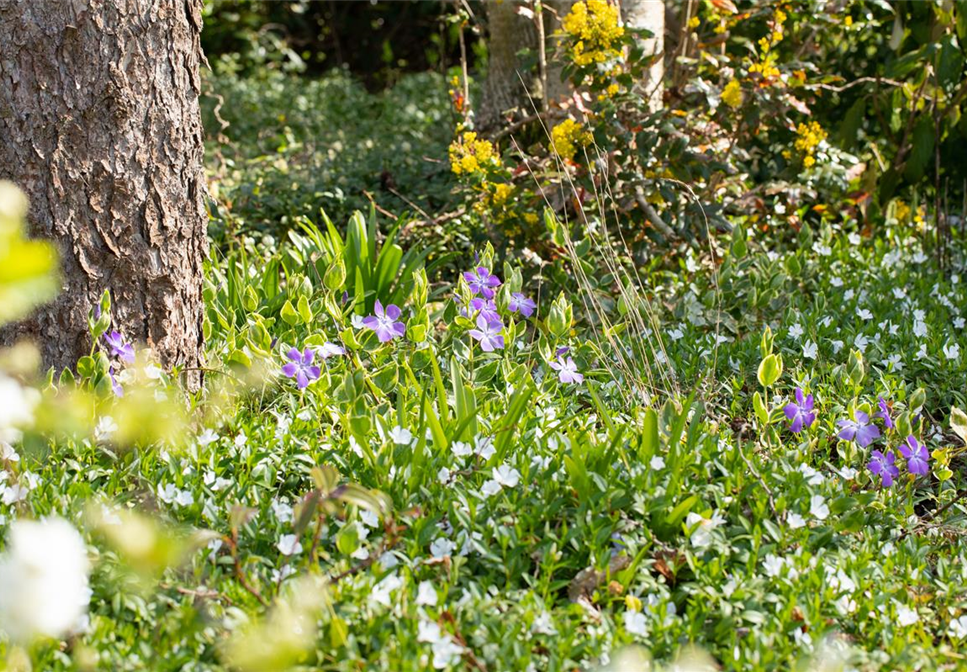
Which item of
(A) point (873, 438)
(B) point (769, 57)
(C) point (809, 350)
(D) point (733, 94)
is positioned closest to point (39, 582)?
(A) point (873, 438)

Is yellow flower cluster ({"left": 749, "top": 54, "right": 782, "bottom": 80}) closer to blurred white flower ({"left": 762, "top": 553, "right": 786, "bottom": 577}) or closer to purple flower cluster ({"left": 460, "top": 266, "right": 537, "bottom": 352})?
purple flower cluster ({"left": 460, "top": 266, "right": 537, "bottom": 352})

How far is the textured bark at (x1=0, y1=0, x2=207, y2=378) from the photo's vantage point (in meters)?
2.31

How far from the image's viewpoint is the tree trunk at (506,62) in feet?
16.0

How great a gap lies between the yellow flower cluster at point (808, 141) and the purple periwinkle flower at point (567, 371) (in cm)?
176

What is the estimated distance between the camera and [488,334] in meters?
2.65

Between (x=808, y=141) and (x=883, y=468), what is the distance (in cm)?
193

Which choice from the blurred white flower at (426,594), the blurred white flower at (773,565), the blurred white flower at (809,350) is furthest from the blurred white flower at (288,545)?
the blurred white flower at (809,350)

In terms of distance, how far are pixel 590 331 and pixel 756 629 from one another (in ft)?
5.24

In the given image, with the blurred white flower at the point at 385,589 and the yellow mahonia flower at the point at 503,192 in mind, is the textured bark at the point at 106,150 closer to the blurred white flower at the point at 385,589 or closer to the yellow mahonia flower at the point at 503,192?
the blurred white flower at the point at 385,589

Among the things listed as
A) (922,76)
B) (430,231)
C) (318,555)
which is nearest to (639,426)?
(318,555)

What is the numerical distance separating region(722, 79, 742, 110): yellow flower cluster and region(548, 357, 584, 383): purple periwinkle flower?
148cm

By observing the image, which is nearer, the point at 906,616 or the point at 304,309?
the point at 906,616

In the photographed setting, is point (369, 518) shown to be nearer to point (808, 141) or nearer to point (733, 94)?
point (733, 94)

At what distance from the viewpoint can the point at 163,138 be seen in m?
2.43
